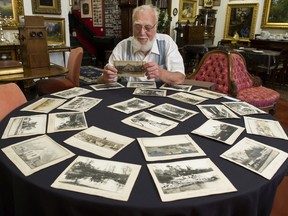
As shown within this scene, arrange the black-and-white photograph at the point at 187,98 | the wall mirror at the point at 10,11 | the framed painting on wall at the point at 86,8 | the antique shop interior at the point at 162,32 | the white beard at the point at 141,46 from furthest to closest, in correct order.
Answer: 1. the framed painting on wall at the point at 86,8
2. the wall mirror at the point at 10,11
3. the antique shop interior at the point at 162,32
4. the white beard at the point at 141,46
5. the black-and-white photograph at the point at 187,98

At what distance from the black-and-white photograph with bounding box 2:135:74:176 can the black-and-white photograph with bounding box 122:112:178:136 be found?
0.39m

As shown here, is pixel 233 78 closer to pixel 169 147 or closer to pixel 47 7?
pixel 169 147

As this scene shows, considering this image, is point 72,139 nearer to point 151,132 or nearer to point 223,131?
point 151,132

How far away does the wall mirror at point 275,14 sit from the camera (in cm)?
595

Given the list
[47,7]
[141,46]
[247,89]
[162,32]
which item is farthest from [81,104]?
[162,32]

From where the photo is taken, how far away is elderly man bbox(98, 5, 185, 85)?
2100 millimetres

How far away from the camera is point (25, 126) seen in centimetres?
124

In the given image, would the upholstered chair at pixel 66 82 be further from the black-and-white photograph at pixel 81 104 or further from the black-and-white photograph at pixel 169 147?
the black-and-white photograph at pixel 169 147

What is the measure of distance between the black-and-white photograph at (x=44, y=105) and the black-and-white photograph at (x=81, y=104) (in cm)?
6

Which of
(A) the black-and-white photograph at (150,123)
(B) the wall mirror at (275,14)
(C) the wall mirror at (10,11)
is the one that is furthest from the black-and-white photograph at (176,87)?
(B) the wall mirror at (275,14)

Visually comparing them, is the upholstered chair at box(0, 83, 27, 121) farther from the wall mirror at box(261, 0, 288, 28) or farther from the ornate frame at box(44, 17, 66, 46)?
the wall mirror at box(261, 0, 288, 28)

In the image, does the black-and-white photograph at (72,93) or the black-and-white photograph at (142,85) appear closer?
the black-and-white photograph at (72,93)

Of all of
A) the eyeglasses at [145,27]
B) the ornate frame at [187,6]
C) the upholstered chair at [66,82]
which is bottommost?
the upholstered chair at [66,82]

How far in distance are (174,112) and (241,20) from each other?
251 inches
